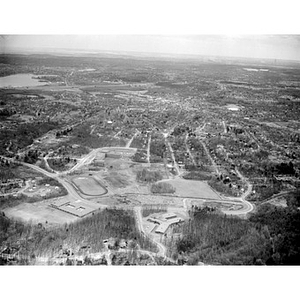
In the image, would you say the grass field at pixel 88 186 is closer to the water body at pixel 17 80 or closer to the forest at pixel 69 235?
the forest at pixel 69 235

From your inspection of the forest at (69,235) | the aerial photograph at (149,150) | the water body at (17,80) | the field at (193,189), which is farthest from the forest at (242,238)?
the water body at (17,80)

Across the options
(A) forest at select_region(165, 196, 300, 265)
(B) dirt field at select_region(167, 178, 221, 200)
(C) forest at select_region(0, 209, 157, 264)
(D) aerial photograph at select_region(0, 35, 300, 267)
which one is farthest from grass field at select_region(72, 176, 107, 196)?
(A) forest at select_region(165, 196, 300, 265)

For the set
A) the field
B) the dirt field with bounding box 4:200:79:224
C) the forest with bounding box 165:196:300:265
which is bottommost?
the forest with bounding box 165:196:300:265

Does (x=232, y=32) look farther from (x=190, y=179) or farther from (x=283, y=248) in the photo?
(x=283, y=248)

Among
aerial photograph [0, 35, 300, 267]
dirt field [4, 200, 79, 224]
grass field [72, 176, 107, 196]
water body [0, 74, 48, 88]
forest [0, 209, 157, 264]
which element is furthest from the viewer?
water body [0, 74, 48, 88]

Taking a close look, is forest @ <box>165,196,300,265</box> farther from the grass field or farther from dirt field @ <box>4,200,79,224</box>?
dirt field @ <box>4,200,79,224</box>

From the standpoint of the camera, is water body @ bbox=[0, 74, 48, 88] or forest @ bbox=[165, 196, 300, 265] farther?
water body @ bbox=[0, 74, 48, 88]

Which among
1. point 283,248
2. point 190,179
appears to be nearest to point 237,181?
point 190,179

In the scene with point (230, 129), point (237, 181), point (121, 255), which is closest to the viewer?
point (121, 255)
